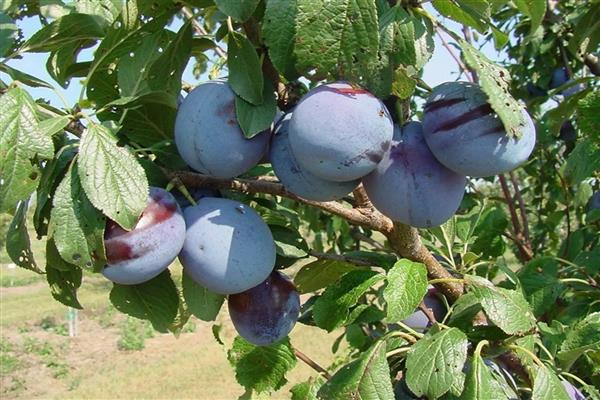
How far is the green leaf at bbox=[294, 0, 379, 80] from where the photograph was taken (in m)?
0.62

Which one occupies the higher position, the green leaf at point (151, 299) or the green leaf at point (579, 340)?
the green leaf at point (151, 299)

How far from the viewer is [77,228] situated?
707 mm

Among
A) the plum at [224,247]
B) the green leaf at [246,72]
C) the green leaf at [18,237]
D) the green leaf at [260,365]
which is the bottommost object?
the green leaf at [260,365]

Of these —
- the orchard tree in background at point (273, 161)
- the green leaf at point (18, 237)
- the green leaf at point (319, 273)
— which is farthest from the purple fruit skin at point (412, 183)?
the green leaf at point (18, 237)

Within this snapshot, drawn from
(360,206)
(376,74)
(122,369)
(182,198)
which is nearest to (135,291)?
(182,198)

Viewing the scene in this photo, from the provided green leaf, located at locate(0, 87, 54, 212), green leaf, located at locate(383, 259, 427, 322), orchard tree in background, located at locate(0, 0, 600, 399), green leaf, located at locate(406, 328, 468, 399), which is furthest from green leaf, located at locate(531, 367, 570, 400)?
green leaf, located at locate(0, 87, 54, 212)

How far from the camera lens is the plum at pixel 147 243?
0.71 meters

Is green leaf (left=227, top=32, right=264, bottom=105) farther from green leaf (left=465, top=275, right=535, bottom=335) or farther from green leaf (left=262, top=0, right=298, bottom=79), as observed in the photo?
green leaf (left=465, top=275, right=535, bottom=335)

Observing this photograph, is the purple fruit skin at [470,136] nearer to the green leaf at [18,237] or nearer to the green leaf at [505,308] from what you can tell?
the green leaf at [505,308]

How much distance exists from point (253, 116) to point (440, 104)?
8.0 inches

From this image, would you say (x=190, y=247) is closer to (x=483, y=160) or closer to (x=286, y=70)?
(x=286, y=70)

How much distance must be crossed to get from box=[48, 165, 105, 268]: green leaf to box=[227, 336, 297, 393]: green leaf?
638mm

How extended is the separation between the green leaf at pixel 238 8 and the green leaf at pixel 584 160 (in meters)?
0.87

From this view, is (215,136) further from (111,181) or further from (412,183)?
(412,183)
